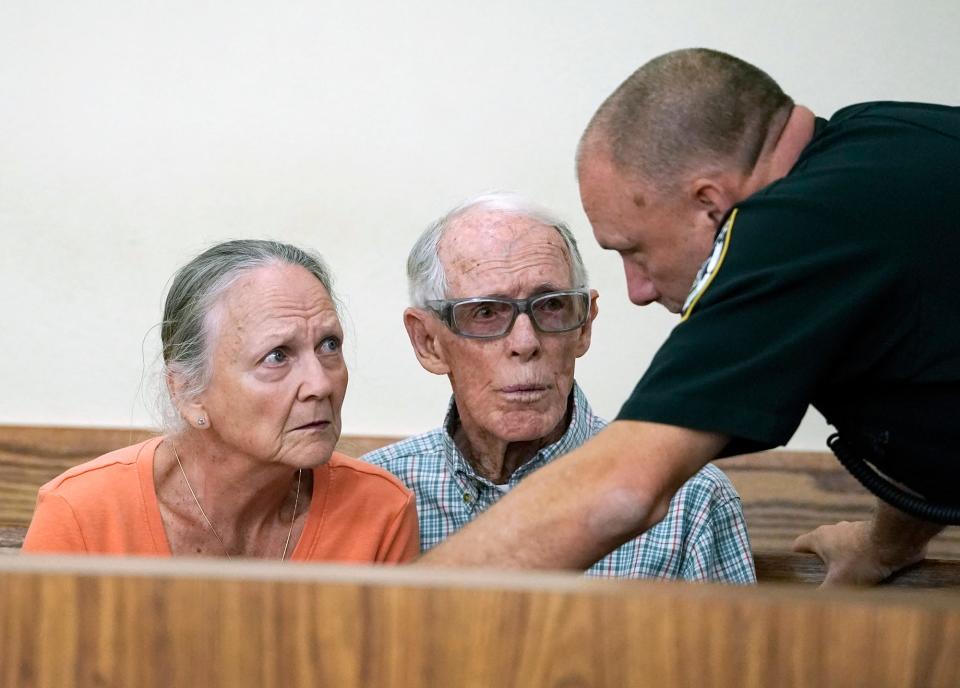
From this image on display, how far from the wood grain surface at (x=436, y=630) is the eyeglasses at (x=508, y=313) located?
3.45 ft

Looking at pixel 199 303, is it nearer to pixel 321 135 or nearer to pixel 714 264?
pixel 714 264

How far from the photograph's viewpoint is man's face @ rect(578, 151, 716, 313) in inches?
48.1

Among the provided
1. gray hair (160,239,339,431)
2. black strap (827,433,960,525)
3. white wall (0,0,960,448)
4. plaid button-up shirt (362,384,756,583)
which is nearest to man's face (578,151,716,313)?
black strap (827,433,960,525)

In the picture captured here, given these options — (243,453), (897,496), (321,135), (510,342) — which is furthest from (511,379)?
(321,135)

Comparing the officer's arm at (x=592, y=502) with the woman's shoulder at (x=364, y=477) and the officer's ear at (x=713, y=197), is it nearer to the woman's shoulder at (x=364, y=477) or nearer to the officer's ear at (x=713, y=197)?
the officer's ear at (x=713, y=197)

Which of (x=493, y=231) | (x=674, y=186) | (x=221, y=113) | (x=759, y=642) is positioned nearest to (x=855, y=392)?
(x=674, y=186)

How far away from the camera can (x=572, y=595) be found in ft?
2.37

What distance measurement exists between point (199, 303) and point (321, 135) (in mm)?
1281

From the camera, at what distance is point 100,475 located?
1600 mm

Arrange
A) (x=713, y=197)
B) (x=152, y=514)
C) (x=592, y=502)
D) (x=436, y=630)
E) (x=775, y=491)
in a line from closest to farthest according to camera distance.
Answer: (x=436, y=630)
(x=592, y=502)
(x=713, y=197)
(x=152, y=514)
(x=775, y=491)

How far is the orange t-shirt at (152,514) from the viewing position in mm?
1532

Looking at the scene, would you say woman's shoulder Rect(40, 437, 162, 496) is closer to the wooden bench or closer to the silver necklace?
the silver necklace

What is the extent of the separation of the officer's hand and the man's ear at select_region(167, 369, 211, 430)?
0.90 m

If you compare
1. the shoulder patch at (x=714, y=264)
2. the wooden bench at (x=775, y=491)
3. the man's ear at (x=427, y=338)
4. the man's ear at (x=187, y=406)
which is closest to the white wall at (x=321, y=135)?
the wooden bench at (x=775, y=491)
